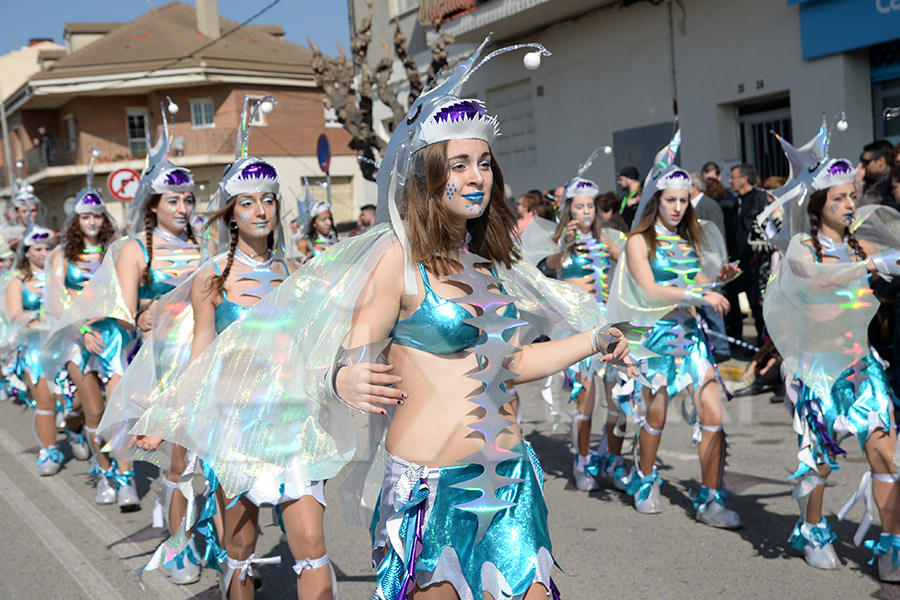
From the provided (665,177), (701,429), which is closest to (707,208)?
(665,177)

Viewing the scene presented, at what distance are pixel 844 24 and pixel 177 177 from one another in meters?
8.92

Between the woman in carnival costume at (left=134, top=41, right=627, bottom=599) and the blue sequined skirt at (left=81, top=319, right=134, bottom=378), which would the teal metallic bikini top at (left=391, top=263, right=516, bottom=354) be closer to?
the woman in carnival costume at (left=134, top=41, right=627, bottom=599)

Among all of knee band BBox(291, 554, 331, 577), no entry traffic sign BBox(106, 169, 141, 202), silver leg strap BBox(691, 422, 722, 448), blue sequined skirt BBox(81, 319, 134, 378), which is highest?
no entry traffic sign BBox(106, 169, 141, 202)

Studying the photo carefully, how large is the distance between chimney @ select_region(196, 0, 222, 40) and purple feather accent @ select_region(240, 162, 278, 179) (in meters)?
35.8

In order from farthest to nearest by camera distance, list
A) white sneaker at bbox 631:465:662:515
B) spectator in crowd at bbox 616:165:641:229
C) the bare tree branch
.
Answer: the bare tree branch, spectator in crowd at bbox 616:165:641:229, white sneaker at bbox 631:465:662:515

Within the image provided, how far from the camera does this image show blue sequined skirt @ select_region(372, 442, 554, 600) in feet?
9.01

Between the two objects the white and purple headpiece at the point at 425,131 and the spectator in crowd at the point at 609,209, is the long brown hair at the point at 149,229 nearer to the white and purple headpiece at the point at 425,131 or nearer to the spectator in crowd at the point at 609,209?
the white and purple headpiece at the point at 425,131

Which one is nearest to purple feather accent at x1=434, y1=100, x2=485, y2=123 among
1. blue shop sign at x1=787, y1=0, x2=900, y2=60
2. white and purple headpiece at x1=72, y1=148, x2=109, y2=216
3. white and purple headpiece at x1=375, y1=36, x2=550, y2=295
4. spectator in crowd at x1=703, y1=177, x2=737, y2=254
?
white and purple headpiece at x1=375, y1=36, x2=550, y2=295

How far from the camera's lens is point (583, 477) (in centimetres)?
635

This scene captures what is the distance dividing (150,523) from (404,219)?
13.8ft

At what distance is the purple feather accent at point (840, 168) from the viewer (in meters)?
4.64

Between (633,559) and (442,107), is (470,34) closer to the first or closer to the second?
(633,559)

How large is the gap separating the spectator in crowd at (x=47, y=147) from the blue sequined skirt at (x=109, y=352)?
113 feet

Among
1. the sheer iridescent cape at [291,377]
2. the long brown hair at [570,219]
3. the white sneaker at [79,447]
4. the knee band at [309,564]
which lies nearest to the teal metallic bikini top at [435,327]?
the sheer iridescent cape at [291,377]
